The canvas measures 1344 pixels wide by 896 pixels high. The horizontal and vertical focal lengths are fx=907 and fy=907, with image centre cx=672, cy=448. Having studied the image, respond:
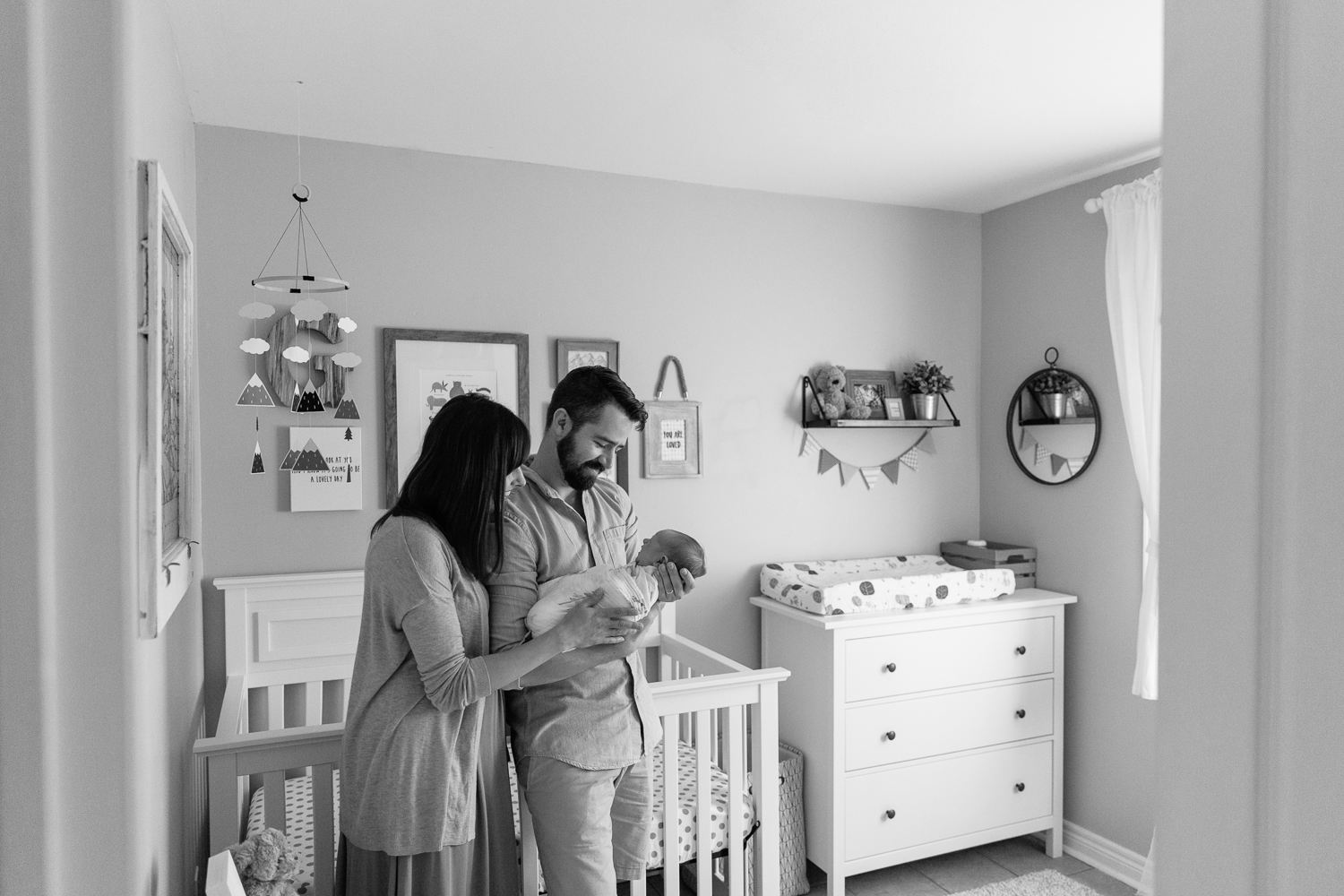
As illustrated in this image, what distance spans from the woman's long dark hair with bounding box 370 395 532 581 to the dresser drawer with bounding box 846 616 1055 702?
5.90 feet

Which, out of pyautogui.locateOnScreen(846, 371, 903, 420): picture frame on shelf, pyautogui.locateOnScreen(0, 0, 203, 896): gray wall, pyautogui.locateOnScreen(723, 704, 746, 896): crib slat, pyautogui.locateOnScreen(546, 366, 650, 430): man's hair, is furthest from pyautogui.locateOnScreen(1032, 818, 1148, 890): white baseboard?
pyautogui.locateOnScreen(0, 0, 203, 896): gray wall

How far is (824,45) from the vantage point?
227 cm

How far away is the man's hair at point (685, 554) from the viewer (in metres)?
1.80

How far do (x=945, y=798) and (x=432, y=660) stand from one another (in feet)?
7.71

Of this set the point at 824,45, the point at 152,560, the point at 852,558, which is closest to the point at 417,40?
the point at 824,45

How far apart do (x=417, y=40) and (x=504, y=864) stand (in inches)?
75.1

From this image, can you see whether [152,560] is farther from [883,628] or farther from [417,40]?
[883,628]

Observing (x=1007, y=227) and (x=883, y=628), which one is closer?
(x=883, y=628)

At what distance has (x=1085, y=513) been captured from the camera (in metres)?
3.48

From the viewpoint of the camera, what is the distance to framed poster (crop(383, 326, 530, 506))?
9.98ft

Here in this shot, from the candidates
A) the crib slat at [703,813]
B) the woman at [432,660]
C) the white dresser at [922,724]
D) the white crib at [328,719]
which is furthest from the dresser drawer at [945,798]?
the woman at [432,660]

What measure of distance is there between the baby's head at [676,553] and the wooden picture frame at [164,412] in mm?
858

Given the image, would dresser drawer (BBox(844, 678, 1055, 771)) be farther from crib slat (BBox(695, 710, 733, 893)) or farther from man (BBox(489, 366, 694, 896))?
man (BBox(489, 366, 694, 896))

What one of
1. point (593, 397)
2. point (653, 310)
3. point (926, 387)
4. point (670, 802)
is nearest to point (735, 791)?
point (670, 802)
